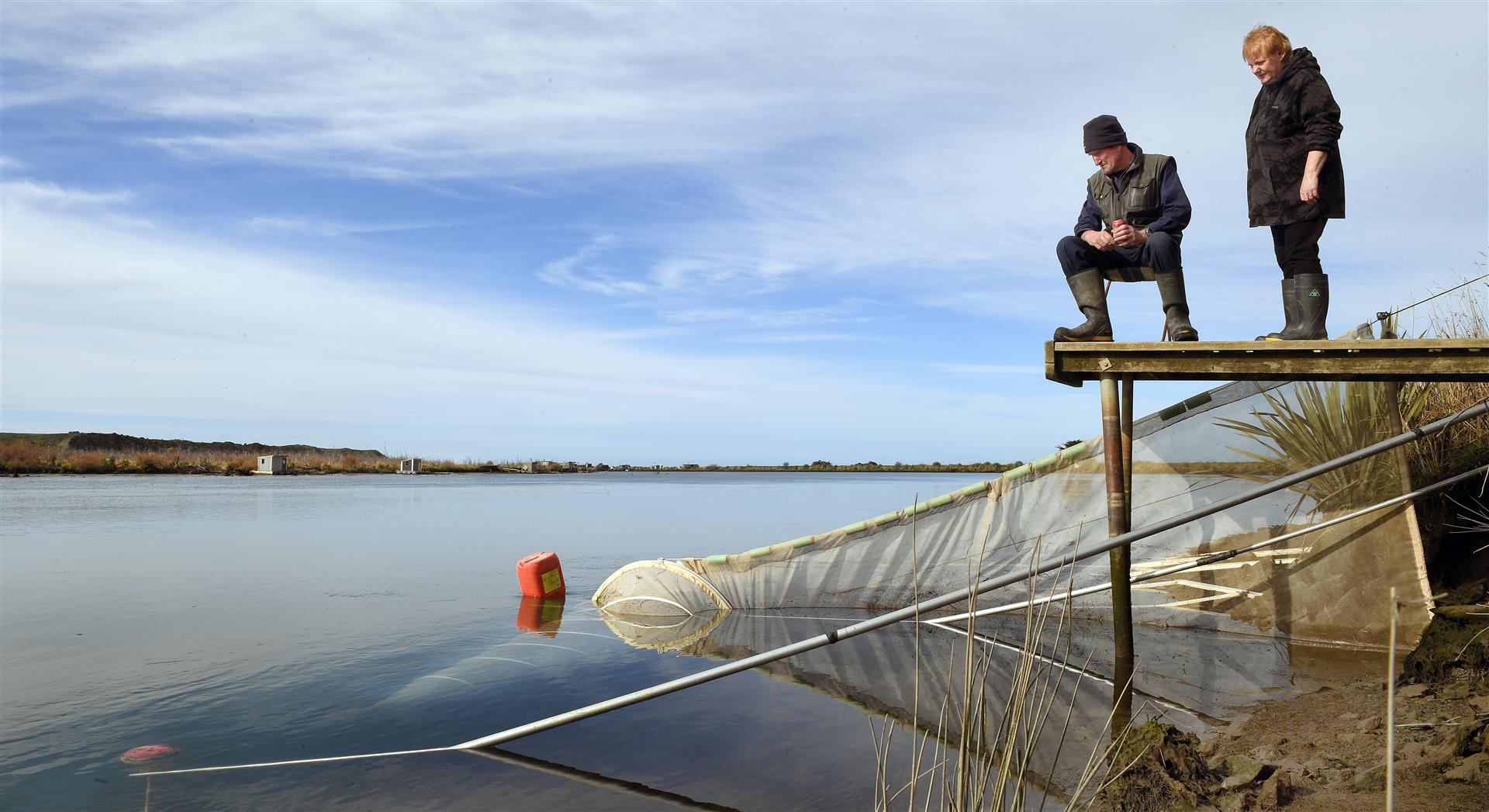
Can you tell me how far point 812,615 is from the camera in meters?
8.45

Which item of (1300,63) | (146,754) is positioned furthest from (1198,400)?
(146,754)

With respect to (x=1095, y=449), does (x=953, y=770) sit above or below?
below

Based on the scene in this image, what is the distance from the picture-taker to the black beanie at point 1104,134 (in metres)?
5.17

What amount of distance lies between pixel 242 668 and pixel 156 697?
0.95m

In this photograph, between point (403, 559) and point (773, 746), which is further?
point (403, 559)

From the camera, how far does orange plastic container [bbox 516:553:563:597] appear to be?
1065cm

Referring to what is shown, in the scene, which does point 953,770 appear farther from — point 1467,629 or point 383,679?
point 383,679

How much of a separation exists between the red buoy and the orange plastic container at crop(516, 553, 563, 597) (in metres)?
5.12

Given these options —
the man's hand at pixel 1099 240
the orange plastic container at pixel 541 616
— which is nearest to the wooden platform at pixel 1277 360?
the man's hand at pixel 1099 240

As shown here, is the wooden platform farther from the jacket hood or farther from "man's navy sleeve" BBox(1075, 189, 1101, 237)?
the jacket hood

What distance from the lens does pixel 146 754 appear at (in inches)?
214

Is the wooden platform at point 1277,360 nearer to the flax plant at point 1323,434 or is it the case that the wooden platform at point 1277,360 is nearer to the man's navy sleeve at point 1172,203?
the man's navy sleeve at point 1172,203

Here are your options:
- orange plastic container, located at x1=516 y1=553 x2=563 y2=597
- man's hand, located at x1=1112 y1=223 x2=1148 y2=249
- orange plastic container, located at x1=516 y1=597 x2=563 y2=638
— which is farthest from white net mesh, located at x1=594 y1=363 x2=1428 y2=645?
orange plastic container, located at x1=516 y1=553 x2=563 y2=597

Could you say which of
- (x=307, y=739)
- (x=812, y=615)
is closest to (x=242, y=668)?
(x=307, y=739)
